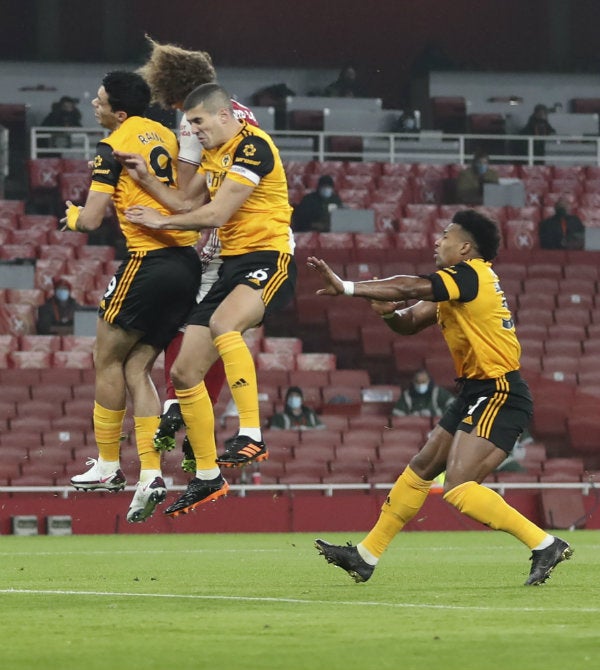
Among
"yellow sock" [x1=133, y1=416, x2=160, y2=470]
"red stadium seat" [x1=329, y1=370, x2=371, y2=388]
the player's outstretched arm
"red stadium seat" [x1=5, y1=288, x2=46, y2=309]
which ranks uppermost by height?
the player's outstretched arm

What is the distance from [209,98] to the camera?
8.02m

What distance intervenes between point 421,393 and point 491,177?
6298mm

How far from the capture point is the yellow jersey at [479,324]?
856 centimetres

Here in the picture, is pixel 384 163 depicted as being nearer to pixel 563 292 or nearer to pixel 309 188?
pixel 309 188

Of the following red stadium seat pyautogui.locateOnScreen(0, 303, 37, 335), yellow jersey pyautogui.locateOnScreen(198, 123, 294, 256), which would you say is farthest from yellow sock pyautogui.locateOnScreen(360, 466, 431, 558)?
red stadium seat pyautogui.locateOnScreen(0, 303, 37, 335)

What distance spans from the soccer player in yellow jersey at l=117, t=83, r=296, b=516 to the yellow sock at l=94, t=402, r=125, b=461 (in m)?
0.63

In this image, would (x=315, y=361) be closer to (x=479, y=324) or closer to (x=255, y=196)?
(x=479, y=324)

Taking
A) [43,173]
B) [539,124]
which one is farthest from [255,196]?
[539,124]

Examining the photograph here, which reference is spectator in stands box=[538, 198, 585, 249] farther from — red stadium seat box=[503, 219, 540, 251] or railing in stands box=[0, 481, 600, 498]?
railing in stands box=[0, 481, 600, 498]

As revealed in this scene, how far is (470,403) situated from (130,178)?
227 centimetres

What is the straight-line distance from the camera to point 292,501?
61.0 ft

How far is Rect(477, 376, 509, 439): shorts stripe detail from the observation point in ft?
27.8

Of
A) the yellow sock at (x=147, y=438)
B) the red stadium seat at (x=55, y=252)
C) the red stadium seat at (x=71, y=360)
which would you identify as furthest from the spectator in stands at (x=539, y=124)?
the yellow sock at (x=147, y=438)

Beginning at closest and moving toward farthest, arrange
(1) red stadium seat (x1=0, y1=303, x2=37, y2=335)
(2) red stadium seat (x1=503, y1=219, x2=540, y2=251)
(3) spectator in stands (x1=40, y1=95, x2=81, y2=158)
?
(1) red stadium seat (x1=0, y1=303, x2=37, y2=335) < (2) red stadium seat (x1=503, y1=219, x2=540, y2=251) < (3) spectator in stands (x1=40, y1=95, x2=81, y2=158)
